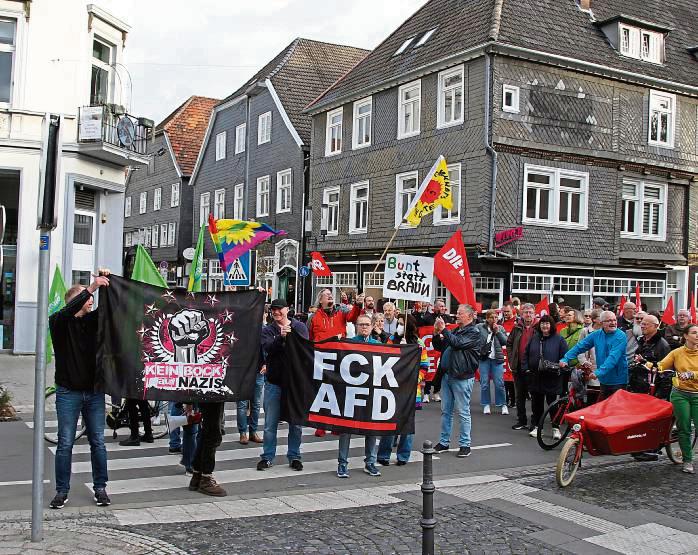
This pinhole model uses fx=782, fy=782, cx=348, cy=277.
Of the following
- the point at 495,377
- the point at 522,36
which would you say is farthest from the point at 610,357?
the point at 522,36

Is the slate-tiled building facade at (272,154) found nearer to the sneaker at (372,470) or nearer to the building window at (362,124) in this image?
the building window at (362,124)

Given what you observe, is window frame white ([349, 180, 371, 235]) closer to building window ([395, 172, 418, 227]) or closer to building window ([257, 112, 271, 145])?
building window ([395, 172, 418, 227])

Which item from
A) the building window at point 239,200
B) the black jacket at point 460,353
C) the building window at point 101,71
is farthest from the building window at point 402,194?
the black jacket at point 460,353

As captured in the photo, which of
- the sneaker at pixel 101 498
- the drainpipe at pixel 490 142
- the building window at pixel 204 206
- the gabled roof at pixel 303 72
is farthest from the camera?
the building window at pixel 204 206

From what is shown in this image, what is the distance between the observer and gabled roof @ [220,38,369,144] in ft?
117

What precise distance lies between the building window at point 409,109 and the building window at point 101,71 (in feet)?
33.8

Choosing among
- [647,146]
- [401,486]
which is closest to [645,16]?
[647,146]

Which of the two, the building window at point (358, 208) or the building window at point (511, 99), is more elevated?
the building window at point (511, 99)

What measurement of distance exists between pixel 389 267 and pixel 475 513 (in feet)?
26.5

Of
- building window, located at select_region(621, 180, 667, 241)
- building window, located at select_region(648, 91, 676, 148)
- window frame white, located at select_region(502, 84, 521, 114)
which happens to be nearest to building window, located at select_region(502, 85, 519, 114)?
window frame white, located at select_region(502, 84, 521, 114)

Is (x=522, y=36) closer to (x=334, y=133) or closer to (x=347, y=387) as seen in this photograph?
(x=334, y=133)

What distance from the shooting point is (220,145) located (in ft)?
136

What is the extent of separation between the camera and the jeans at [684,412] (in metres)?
9.33

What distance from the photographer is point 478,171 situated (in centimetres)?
2400
